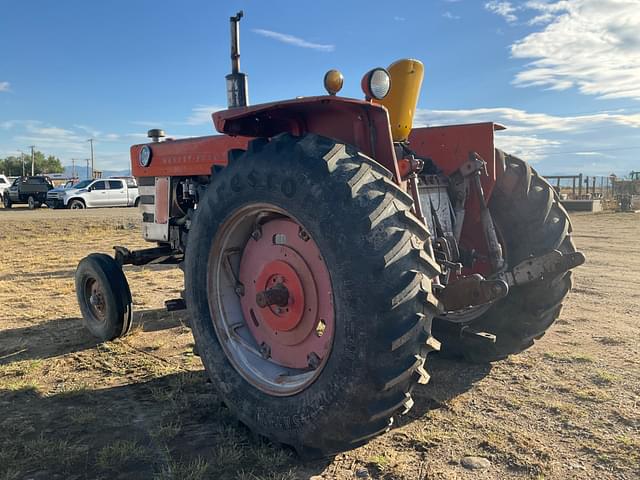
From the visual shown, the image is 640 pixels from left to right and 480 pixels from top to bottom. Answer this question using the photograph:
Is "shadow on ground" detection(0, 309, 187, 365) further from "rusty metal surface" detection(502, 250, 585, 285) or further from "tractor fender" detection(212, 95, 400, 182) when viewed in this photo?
"rusty metal surface" detection(502, 250, 585, 285)

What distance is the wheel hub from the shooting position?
270 cm

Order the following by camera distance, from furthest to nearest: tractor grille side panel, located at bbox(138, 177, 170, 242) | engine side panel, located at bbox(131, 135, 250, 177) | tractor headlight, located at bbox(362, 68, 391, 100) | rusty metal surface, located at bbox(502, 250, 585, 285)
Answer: tractor grille side panel, located at bbox(138, 177, 170, 242), engine side panel, located at bbox(131, 135, 250, 177), rusty metal surface, located at bbox(502, 250, 585, 285), tractor headlight, located at bbox(362, 68, 391, 100)

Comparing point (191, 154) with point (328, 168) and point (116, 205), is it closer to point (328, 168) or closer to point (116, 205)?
point (328, 168)

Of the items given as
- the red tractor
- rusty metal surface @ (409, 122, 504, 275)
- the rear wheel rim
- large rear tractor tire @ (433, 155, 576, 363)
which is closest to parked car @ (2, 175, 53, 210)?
the red tractor

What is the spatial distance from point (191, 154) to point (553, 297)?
303 centimetres

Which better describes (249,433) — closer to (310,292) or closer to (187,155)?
(310,292)

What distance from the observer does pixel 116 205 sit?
86.5 feet

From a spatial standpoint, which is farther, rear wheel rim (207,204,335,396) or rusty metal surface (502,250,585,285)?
rusty metal surface (502,250,585,285)

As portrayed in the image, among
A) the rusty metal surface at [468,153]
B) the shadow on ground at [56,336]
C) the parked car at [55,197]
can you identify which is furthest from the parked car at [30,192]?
the rusty metal surface at [468,153]

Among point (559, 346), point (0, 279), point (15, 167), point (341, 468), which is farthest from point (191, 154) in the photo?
point (15, 167)

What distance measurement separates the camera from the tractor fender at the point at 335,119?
261cm

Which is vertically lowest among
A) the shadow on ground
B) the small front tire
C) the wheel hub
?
the shadow on ground

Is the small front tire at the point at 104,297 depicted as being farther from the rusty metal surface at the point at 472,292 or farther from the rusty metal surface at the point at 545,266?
the rusty metal surface at the point at 545,266

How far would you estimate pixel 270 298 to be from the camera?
272cm
